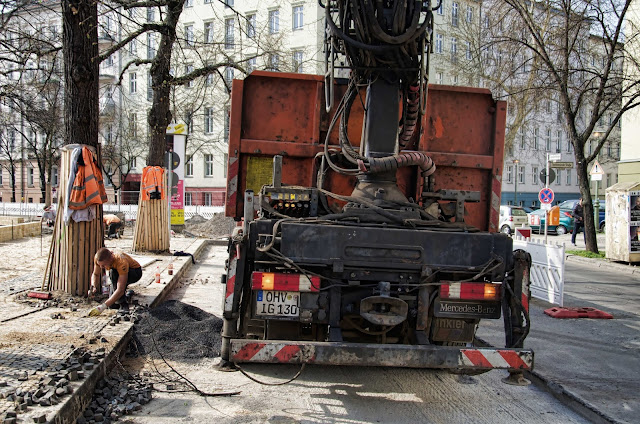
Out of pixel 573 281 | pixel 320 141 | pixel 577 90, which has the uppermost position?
pixel 577 90

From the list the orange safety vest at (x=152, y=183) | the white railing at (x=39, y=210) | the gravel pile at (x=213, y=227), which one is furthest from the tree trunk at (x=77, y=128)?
the white railing at (x=39, y=210)

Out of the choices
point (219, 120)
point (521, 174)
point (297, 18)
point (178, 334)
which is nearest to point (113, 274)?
point (178, 334)

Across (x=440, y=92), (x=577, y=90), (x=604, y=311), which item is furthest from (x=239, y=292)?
(x=577, y=90)

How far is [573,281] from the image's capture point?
43.7 feet

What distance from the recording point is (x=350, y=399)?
4.78 metres

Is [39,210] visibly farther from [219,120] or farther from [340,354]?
[340,354]

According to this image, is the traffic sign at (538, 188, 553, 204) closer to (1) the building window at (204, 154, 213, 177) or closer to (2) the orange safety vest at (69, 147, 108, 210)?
(2) the orange safety vest at (69, 147, 108, 210)

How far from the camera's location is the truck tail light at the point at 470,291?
179 inches

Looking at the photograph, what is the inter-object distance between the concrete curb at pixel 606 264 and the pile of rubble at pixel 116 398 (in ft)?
47.0

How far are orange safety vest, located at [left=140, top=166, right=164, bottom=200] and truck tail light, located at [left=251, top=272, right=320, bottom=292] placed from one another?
9833 millimetres

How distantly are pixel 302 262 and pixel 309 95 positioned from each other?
2629 mm

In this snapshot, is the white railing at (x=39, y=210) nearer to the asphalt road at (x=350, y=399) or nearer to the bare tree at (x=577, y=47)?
the bare tree at (x=577, y=47)

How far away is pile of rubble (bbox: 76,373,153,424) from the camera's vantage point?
4074mm

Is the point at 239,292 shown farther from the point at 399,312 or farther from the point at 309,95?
the point at 309,95
